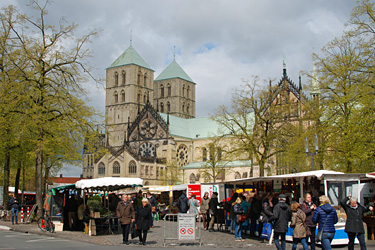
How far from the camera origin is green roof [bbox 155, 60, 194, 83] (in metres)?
109

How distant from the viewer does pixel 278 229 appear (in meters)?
11.4

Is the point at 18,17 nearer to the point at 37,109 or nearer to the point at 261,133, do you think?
the point at 37,109

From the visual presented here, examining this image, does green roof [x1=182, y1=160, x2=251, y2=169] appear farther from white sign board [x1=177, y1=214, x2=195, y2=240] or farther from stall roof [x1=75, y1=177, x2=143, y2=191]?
white sign board [x1=177, y1=214, x2=195, y2=240]

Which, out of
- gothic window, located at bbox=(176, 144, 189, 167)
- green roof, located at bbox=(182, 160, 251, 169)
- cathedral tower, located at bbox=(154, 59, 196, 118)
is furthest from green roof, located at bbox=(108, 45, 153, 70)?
green roof, located at bbox=(182, 160, 251, 169)

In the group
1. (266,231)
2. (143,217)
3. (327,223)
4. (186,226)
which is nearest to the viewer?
(327,223)

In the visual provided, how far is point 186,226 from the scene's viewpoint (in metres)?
14.5

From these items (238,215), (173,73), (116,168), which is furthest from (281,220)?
(173,73)

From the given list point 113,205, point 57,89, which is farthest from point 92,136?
point 113,205

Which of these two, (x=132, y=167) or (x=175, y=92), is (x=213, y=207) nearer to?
(x=132, y=167)

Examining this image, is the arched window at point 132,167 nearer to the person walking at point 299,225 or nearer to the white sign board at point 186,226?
the white sign board at point 186,226

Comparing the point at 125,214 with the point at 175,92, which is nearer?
the point at 125,214

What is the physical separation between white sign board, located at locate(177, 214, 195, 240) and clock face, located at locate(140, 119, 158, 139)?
66.0 metres

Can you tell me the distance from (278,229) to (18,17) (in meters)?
20.1

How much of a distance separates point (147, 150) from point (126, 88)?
24217 millimetres
